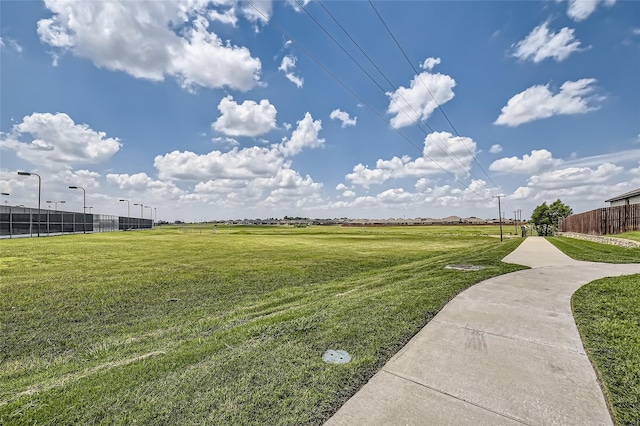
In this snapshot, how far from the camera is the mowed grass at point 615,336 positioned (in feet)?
7.59

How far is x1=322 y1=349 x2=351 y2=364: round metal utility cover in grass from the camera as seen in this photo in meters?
2.97

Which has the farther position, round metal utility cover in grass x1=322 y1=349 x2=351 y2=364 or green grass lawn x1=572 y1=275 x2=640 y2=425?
round metal utility cover in grass x1=322 y1=349 x2=351 y2=364

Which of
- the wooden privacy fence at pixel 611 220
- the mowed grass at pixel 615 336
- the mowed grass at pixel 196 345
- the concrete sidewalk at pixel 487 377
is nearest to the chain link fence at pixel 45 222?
the mowed grass at pixel 196 345

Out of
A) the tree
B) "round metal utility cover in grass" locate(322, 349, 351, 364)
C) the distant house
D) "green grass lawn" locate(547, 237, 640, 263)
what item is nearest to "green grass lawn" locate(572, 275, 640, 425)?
"round metal utility cover in grass" locate(322, 349, 351, 364)

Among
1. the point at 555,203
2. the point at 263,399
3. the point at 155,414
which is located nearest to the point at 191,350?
the point at 155,414

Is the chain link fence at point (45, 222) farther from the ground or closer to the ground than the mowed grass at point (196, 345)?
farther from the ground

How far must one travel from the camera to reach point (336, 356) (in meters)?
3.09

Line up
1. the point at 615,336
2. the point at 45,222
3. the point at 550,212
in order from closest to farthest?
the point at 615,336, the point at 45,222, the point at 550,212

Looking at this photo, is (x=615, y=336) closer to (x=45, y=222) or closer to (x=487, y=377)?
(x=487, y=377)

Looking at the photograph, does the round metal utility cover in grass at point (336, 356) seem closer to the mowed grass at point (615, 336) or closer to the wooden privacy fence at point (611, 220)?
the mowed grass at point (615, 336)

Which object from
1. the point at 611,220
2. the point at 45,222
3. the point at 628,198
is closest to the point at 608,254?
the point at 611,220

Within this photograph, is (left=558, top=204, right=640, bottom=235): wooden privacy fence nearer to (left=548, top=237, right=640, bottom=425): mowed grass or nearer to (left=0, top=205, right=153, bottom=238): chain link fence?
(left=548, top=237, right=640, bottom=425): mowed grass

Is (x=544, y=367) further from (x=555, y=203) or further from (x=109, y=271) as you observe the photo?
(x=555, y=203)

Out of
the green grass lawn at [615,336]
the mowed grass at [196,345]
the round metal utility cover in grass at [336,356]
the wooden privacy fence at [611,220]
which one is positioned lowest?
the mowed grass at [196,345]
